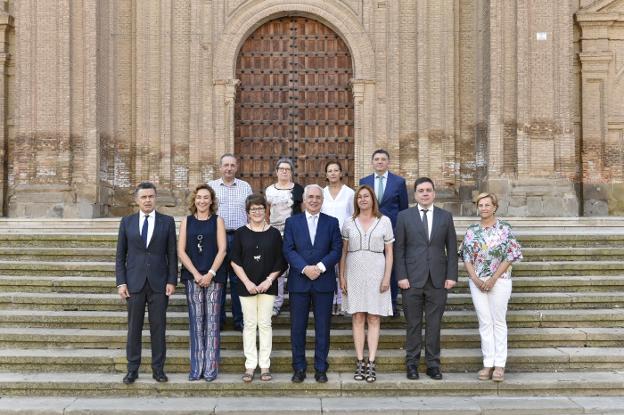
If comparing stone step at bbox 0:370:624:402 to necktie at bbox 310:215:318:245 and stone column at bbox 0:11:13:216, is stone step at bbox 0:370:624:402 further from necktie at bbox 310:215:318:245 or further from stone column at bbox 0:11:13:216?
stone column at bbox 0:11:13:216

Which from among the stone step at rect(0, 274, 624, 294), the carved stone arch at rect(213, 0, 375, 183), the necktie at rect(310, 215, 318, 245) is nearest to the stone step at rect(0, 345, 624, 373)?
the necktie at rect(310, 215, 318, 245)

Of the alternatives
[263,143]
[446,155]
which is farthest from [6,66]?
[446,155]

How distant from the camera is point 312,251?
612 cm

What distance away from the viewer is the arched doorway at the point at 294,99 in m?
15.3

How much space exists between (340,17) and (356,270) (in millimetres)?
10176

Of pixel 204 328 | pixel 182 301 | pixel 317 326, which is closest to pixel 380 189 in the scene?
pixel 317 326

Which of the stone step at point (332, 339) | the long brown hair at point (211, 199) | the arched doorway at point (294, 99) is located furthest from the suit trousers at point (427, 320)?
the arched doorway at point (294, 99)

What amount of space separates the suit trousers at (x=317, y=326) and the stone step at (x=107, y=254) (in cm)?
360

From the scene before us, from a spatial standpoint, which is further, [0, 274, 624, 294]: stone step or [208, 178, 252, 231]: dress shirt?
[0, 274, 624, 294]: stone step

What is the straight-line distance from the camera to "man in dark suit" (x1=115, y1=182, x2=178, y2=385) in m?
6.02

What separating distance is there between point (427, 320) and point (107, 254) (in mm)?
4560

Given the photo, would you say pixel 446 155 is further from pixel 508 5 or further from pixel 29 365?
pixel 29 365

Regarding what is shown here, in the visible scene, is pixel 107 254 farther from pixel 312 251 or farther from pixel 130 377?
pixel 312 251

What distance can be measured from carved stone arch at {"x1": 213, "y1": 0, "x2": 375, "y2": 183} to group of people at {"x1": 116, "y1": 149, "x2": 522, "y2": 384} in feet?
28.3
